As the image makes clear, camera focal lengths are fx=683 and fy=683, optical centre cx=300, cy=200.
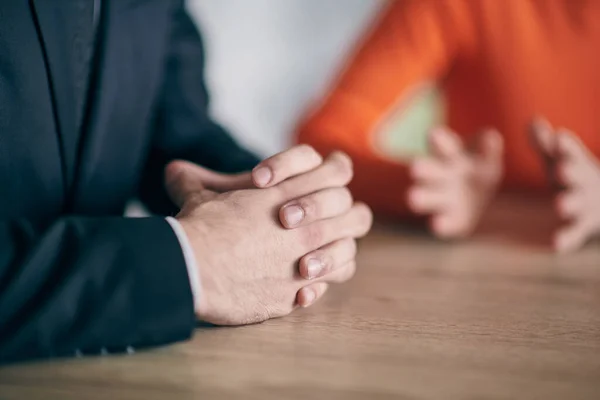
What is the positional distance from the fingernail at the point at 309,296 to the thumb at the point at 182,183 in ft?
0.51

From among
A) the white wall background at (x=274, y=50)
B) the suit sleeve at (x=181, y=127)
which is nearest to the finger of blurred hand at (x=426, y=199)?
the suit sleeve at (x=181, y=127)

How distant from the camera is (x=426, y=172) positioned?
99cm

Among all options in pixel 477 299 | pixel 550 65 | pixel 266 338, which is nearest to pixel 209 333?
pixel 266 338

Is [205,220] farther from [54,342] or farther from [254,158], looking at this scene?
[254,158]

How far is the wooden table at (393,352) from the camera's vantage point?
0.50 m

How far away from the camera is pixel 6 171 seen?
72 centimetres

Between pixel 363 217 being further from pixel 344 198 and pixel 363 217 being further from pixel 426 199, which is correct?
pixel 426 199

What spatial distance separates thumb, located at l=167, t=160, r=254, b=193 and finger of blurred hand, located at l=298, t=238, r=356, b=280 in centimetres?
13

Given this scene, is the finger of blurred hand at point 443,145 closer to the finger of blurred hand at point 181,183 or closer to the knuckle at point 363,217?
the knuckle at point 363,217

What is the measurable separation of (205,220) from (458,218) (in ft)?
1.55

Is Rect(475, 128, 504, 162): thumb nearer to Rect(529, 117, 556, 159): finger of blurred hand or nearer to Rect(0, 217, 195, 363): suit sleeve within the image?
Rect(529, 117, 556, 159): finger of blurred hand

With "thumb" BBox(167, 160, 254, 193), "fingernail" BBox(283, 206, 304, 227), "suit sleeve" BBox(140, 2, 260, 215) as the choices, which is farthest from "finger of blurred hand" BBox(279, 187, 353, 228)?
"suit sleeve" BBox(140, 2, 260, 215)

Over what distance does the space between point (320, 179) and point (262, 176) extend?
0.07 metres

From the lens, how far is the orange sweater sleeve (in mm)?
1185
